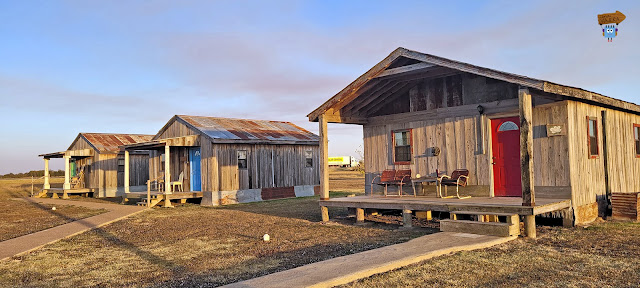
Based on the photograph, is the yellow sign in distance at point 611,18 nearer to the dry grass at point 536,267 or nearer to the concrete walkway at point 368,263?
the dry grass at point 536,267

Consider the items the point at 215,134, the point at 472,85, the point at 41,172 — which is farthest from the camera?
the point at 41,172

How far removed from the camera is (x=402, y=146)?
14070 mm

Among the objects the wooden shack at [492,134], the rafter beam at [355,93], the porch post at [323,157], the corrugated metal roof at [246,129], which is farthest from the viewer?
the corrugated metal roof at [246,129]

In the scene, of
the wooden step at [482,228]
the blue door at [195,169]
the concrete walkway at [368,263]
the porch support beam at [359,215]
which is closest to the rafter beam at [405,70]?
the porch support beam at [359,215]

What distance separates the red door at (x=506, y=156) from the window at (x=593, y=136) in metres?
1.74

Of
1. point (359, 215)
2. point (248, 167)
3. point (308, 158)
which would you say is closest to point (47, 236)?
point (359, 215)

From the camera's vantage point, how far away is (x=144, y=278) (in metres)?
6.88

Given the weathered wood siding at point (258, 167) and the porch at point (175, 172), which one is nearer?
the porch at point (175, 172)

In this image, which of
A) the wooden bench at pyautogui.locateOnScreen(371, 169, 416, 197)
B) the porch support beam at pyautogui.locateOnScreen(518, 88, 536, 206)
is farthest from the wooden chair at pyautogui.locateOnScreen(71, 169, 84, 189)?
the porch support beam at pyautogui.locateOnScreen(518, 88, 536, 206)

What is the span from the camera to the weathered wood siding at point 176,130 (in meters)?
23.0

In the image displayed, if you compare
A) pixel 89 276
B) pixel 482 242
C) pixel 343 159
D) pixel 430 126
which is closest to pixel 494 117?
pixel 430 126

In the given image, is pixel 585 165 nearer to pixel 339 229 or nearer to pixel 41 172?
pixel 339 229

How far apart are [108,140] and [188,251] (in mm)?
23948

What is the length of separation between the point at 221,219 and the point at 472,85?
27.4 ft
